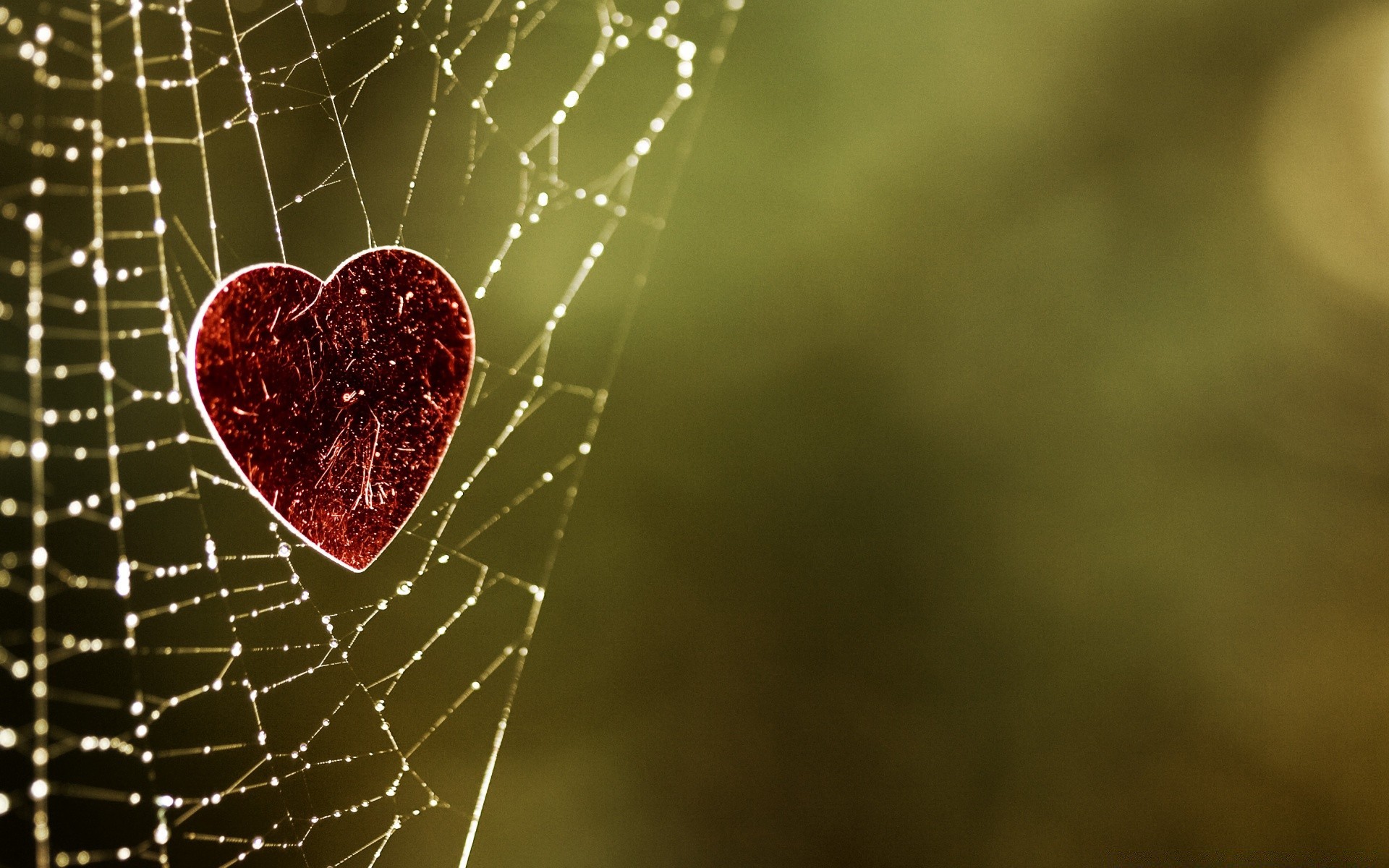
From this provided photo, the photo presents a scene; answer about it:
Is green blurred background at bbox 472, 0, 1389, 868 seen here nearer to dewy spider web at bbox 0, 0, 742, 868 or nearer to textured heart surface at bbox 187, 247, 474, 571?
dewy spider web at bbox 0, 0, 742, 868

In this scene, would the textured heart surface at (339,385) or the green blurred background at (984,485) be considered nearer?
the textured heart surface at (339,385)

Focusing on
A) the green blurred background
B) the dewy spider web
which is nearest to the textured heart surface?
the dewy spider web

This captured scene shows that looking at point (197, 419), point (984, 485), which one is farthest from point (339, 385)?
point (984, 485)

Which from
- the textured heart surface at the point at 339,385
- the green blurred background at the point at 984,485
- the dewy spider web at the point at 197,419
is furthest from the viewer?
the green blurred background at the point at 984,485

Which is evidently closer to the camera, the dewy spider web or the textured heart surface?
the textured heart surface

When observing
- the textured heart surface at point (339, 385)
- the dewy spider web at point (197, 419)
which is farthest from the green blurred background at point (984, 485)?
the textured heart surface at point (339, 385)

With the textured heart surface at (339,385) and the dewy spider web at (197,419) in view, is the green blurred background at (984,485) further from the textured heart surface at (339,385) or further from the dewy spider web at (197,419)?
the textured heart surface at (339,385)

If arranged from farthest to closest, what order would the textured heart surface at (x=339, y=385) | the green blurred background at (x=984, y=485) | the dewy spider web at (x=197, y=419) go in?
the green blurred background at (x=984, y=485)
the dewy spider web at (x=197, y=419)
the textured heart surface at (x=339, y=385)

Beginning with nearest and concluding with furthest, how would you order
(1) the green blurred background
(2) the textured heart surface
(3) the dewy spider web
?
(2) the textured heart surface < (3) the dewy spider web < (1) the green blurred background
